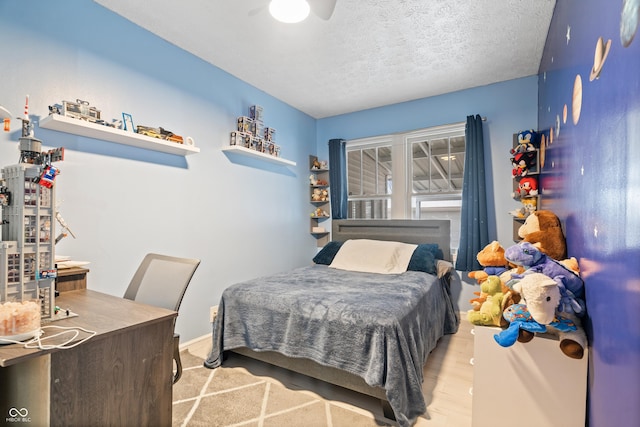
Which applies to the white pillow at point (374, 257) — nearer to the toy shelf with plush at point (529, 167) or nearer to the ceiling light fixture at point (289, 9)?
the toy shelf with plush at point (529, 167)

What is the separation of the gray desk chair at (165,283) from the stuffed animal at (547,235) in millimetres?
1673

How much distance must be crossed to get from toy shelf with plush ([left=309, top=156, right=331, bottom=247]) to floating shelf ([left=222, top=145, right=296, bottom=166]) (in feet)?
2.13

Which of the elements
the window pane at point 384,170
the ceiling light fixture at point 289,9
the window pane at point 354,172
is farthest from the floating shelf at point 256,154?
the ceiling light fixture at point 289,9

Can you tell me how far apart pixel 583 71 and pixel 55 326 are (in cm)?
222

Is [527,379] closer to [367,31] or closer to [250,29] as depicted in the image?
[367,31]

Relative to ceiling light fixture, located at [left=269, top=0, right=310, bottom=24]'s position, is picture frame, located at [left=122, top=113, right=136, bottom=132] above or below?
below

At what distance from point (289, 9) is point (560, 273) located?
1.79 metres

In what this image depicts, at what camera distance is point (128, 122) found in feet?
7.36

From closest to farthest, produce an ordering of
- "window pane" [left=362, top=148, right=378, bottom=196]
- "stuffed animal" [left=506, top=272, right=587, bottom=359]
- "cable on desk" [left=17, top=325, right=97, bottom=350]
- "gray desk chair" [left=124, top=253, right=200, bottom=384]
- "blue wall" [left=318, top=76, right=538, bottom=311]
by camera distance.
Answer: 1. "cable on desk" [left=17, top=325, right=97, bottom=350]
2. "stuffed animal" [left=506, top=272, right=587, bottom=359]
3. "gray desk chair" [left=124, top=253, right=200, bottom=384]
4. "blue wall" [left=318, top=76, right=538, bottom=311]
5. "window pane" [left=362, top=148, right=378, bottom=196]

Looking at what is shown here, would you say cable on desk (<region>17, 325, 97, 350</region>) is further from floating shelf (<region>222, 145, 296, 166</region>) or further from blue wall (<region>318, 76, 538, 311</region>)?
blue wall (<region>318, 76, 538, 311</region>)

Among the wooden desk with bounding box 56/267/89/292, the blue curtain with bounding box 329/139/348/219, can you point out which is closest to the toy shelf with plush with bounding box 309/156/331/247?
the blue curtain with bounding box 329/139/348/219

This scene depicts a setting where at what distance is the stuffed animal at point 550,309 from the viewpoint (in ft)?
3.49

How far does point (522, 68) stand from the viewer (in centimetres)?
297

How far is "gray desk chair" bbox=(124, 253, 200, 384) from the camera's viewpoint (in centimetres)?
151
